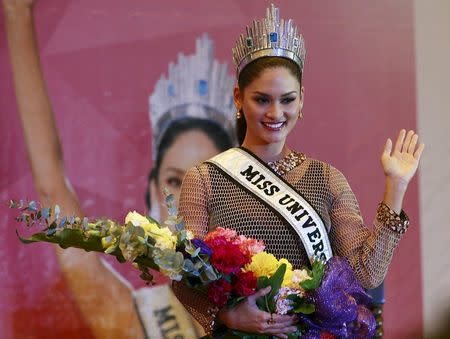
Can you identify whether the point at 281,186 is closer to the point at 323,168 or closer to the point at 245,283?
the point at 323,168

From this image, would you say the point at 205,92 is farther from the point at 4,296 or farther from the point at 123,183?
the point at 4,296

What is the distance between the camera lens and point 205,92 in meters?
3.97

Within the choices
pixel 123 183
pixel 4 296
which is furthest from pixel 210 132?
pixel 4 296

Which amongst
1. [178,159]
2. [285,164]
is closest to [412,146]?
[285,164]

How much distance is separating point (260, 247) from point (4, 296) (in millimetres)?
1941

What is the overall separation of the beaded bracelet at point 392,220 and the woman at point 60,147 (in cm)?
187

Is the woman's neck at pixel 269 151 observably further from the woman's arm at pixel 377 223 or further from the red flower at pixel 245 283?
the red flower at pixel 245 283

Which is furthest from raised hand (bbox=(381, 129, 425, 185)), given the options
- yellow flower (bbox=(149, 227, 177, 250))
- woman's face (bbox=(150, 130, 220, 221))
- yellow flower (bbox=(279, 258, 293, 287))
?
woman's face (bbox=(150, 130, 220, 221))

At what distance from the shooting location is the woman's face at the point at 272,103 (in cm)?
226

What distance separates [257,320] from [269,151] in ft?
1.78

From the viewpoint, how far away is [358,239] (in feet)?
7.38

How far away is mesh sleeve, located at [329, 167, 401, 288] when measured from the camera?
2.15m

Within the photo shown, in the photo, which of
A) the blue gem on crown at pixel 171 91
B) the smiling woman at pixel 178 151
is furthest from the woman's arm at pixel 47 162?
the blue gem on crown at pixel 171 91

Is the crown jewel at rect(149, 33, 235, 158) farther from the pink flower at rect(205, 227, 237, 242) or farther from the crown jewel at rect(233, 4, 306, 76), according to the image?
the pink flower at rect(205, 227, 237, 242)
